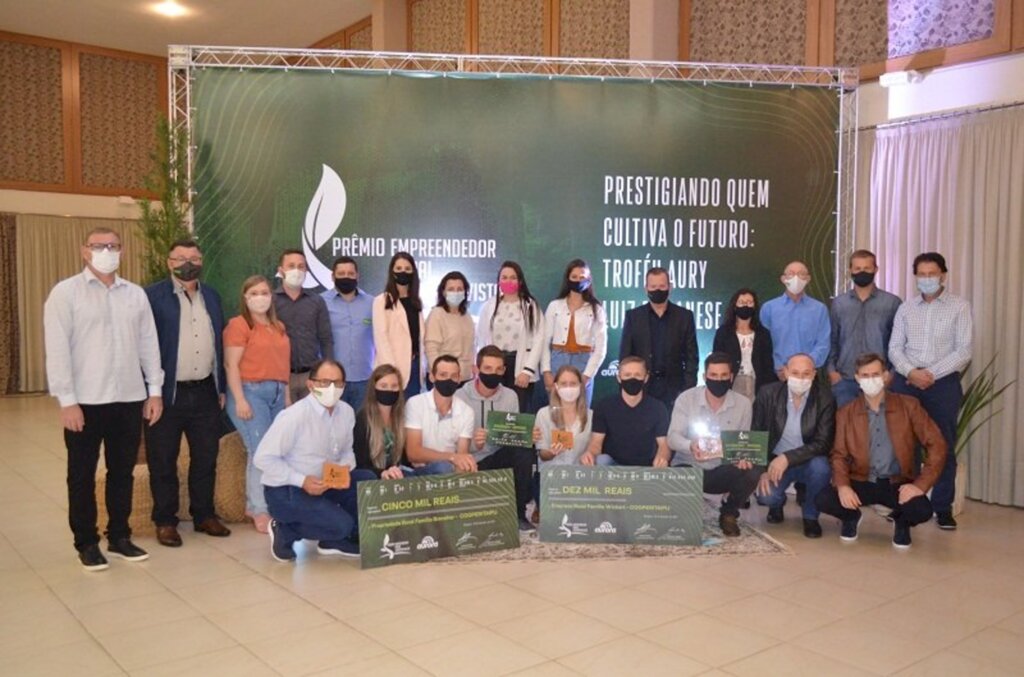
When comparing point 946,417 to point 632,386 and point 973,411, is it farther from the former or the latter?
point 632,386

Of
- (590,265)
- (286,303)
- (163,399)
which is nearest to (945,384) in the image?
(590,265)

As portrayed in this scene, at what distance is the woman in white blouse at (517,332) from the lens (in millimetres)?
5281

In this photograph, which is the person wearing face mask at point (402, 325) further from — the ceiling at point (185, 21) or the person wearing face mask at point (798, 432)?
the ceiling at point (185, 21)

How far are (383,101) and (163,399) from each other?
2568 mm

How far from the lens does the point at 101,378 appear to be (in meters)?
3.96

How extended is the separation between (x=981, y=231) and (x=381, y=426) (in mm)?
4179

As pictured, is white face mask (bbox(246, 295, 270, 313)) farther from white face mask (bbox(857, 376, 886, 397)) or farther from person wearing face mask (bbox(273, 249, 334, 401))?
white face mask (bbox(857, 376, 886, 397))


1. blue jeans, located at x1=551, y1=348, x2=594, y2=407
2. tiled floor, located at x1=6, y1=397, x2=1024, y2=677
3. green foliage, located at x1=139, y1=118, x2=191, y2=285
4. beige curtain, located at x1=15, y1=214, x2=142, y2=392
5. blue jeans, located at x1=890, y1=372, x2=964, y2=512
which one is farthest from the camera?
beige curtain, located at x1=15, y1=214, x2=142, y2=392

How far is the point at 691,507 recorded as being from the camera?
4.44 meters

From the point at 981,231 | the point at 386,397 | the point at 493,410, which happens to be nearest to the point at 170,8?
the point at 386,397

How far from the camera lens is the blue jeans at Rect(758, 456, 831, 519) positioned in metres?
4.78

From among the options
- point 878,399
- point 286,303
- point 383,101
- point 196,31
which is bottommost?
point 878,399

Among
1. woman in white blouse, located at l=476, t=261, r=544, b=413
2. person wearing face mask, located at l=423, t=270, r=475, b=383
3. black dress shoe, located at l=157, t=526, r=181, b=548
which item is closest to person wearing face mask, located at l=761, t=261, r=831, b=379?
woman in white blouse, located at l=476, t=261, r=544, b=413

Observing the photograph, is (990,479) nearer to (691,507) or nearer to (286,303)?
(691,507)
